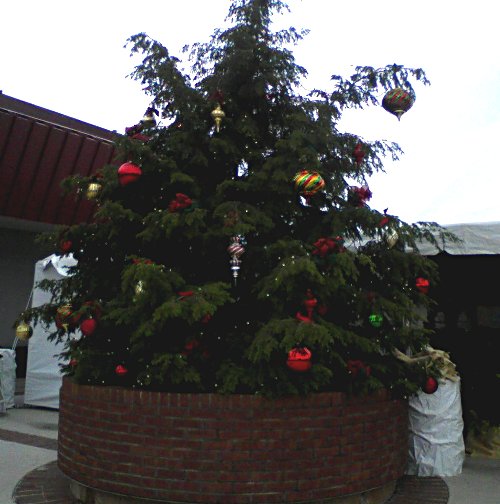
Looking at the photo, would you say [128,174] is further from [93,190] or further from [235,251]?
[235,251]

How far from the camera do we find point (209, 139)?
581 cm

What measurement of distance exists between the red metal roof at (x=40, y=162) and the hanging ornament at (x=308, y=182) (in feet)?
27.0

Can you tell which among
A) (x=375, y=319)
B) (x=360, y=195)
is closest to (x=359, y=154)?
(x=360, y=195)

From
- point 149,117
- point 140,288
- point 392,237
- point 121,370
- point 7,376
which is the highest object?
point 149,117

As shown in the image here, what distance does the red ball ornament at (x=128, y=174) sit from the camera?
17.2 ft

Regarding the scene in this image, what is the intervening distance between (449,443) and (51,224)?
434 inches

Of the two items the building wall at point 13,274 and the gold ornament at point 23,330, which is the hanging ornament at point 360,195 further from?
the building wall at point 13,274

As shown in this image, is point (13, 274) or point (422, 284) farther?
point (13, 274)

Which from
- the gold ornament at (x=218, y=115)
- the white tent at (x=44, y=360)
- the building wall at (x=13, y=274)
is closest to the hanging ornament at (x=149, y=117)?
the gold ornament at (x=218, y=115)

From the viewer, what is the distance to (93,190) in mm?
5793

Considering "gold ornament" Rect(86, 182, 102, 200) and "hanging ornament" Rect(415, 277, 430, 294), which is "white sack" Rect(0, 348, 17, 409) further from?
"hanging ornament" Rect(415, 277, 430, 294)

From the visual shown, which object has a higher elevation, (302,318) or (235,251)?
(235,251)

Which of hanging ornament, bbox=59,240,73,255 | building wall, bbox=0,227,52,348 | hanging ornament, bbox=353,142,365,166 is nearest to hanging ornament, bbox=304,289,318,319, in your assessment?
hanging ornament, bbox=353,142,365,166

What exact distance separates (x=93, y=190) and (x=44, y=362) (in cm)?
518
